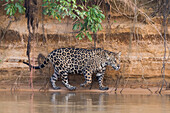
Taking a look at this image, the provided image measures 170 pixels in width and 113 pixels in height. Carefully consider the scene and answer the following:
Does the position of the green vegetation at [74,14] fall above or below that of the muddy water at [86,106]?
above

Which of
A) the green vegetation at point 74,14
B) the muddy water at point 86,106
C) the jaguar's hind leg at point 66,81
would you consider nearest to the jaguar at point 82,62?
the jaguar's hind leg at point 66,81

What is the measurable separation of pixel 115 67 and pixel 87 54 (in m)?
0.84

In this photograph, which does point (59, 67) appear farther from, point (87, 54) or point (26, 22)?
point (26, 22)

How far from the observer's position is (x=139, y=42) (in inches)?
444

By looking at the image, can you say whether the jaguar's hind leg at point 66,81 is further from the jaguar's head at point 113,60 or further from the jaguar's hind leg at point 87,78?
the jaguar's head at point 113,60

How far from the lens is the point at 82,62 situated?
10844 mm

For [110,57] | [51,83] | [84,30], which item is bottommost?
[51,83]

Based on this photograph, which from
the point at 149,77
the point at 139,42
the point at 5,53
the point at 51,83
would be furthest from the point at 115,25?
the point at 5,53

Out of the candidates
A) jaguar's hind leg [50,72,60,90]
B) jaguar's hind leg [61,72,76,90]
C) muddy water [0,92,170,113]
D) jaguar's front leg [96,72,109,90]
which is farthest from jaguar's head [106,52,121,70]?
muddy water [0,92,170,113]

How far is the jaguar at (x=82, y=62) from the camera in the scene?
10781mm

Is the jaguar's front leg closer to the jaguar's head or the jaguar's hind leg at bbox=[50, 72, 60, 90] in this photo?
the jaguar's head

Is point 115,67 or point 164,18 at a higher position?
point 164,18

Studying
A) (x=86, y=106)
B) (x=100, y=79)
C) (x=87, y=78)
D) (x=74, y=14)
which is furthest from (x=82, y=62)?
(x=86, y=106)

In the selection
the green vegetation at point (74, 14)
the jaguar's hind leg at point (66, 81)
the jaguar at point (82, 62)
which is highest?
the green vegetation at point (74, 14)
